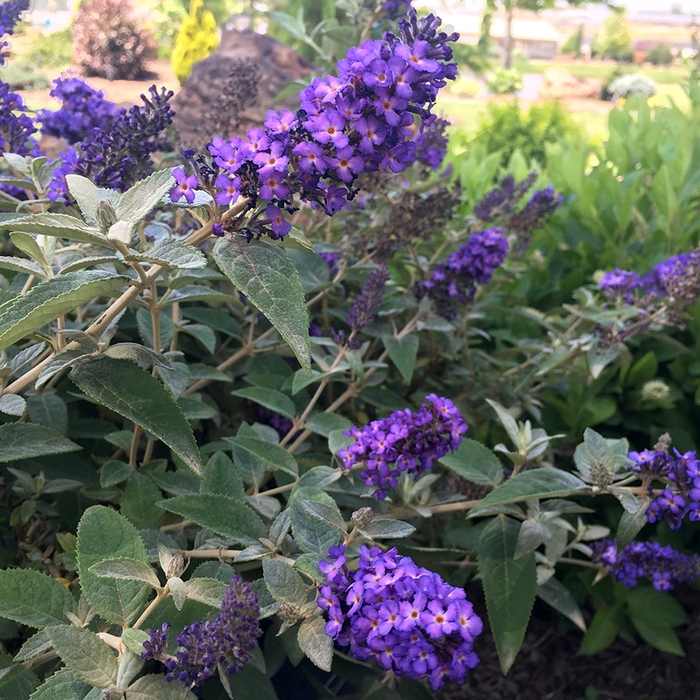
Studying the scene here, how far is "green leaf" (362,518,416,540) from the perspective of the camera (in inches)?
28.5

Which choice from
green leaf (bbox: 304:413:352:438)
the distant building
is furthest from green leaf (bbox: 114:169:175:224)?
the distant building

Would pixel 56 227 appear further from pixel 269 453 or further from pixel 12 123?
pixel 12 123

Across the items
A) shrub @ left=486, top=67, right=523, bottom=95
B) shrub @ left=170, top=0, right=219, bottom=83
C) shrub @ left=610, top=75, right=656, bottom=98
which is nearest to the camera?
shrub @ left=170, top=0, right=219, bottom=83

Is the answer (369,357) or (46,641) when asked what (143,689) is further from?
(369,357)

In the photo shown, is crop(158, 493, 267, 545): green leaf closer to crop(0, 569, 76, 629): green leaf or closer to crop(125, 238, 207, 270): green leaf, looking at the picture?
crop(0, 569, 76, 629): green leaf

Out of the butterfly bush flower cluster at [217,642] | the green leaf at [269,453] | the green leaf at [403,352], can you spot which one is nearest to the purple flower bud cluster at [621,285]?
the green leaf at [403,352]

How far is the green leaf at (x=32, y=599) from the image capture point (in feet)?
2.20

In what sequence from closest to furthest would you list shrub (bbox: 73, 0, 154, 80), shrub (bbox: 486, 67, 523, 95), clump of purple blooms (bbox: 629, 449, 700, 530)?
clump of purple blooms (bbox: 629, 449, 700, 530), shrub (bbox: 73, 0, 154, 80), shrub (bbox: 486, 67, 523, 95)

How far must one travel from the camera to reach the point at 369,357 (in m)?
1.45

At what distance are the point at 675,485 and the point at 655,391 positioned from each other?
0.73 m

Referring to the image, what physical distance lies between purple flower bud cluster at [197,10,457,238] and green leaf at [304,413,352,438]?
42 centimetres

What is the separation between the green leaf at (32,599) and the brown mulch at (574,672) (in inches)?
37.8

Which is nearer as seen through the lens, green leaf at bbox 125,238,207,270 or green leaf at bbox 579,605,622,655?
green leaf at bbox 125,238,207,270

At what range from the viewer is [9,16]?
1.13 metres
